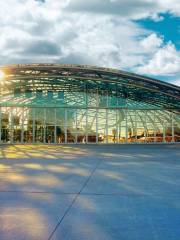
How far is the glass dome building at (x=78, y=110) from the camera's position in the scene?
34.5m

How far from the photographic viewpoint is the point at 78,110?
35.1 meters

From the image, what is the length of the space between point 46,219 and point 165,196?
2.95m

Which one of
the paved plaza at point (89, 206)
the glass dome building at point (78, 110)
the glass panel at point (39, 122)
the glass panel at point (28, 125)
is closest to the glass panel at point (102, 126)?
the glass dome building at point (78, 110)

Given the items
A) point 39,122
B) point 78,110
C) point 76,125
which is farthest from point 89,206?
point 39,122

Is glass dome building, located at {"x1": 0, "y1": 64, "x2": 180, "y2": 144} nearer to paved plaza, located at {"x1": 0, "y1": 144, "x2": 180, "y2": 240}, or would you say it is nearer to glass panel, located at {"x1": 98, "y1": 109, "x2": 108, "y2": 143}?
glass panel, located at {"x1": 98, "y1": 109, "x2": 108, "y2": 143}

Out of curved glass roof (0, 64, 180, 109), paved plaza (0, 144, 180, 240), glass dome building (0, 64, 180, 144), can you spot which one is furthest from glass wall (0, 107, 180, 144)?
paved plaza (0, 144, 180, 240)

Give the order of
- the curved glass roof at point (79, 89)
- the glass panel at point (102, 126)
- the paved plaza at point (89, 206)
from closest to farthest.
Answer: the paved plaza at point (89, 206) → the curved glass roof at point (79, 89) → the glass panel at point (102, 126)

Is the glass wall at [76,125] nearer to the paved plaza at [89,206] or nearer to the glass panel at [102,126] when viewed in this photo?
the glass panel at [102,126]

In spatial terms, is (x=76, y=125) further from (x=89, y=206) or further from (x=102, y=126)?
(x=89, y=206)

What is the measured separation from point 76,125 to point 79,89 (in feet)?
11.9

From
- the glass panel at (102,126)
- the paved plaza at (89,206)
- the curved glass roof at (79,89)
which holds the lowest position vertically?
the paved plaza at (89,206)

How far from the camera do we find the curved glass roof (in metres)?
32.0

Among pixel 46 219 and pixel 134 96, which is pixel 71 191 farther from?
pixel 134 96

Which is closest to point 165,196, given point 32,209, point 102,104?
point 32,209
